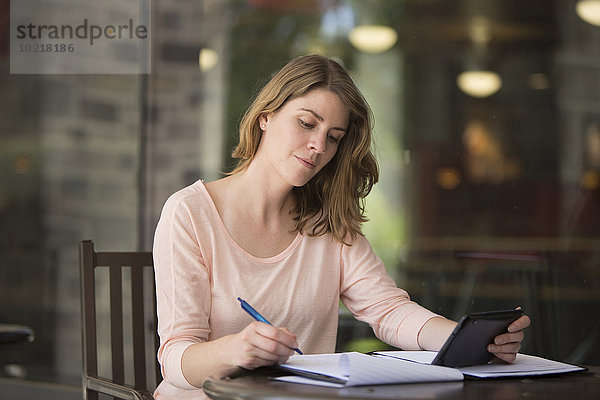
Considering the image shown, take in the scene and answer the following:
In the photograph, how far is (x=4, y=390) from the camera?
3557 mm

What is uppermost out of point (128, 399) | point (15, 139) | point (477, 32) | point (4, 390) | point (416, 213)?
point (477, 32)

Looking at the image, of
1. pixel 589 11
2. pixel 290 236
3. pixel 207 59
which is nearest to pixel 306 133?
pixel 290 236

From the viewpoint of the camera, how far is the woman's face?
1.85 m

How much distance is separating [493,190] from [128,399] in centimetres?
249

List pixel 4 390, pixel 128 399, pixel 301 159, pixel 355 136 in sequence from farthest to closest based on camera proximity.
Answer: pixel 4 390 < pixel 355 136 < pixel 301 159 < pixel 128 399

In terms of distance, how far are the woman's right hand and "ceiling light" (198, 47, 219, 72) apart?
2.48 m

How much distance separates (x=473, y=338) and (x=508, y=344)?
118mm

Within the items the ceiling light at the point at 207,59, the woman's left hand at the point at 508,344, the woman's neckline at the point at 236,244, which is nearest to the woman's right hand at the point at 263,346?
the woman's left hand at the point at 508,344

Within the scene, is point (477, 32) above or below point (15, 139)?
above

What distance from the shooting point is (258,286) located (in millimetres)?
1837

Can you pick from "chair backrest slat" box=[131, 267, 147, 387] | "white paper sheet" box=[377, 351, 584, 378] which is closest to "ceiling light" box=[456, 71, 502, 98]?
"chair backrest slat" box=[131, 267, 147, 387]

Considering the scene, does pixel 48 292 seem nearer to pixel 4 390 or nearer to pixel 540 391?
pixel 4 390

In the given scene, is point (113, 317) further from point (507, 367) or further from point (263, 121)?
point (507, 367)

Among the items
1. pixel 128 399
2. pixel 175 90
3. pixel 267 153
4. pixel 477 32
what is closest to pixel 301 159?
pixel 267 153
